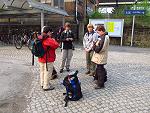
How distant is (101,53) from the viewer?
5855mm

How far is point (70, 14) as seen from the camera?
18.0m

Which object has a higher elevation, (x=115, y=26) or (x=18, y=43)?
(x=115, y=26)

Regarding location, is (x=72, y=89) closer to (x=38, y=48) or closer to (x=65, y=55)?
(x=38, y=48)

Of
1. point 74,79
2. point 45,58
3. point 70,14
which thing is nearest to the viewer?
point 74,79

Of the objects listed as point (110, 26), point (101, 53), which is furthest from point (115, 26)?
point (101, 53)

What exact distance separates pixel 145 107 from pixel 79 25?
13713mm

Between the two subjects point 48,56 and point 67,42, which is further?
point 67,42

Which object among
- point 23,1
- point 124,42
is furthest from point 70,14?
point 23,1

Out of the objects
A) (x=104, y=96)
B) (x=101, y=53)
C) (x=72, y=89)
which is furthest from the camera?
(x=101, y=53)

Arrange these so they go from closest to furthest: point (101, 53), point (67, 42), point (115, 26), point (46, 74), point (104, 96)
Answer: point (104, 96) → point (46, 74) → point (101, 53) → point (67, 42) → point (115, 26)

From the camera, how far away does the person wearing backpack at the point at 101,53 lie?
571 centimetres

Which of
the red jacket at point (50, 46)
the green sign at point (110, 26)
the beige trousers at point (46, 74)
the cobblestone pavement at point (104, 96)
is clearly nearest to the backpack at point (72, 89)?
the cobblestone pavement at point (104, 96)

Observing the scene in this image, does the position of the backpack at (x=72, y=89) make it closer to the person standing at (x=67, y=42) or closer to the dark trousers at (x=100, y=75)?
the dark trousers at (x=100, y=75)

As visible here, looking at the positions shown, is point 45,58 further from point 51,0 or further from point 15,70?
point 51,0
